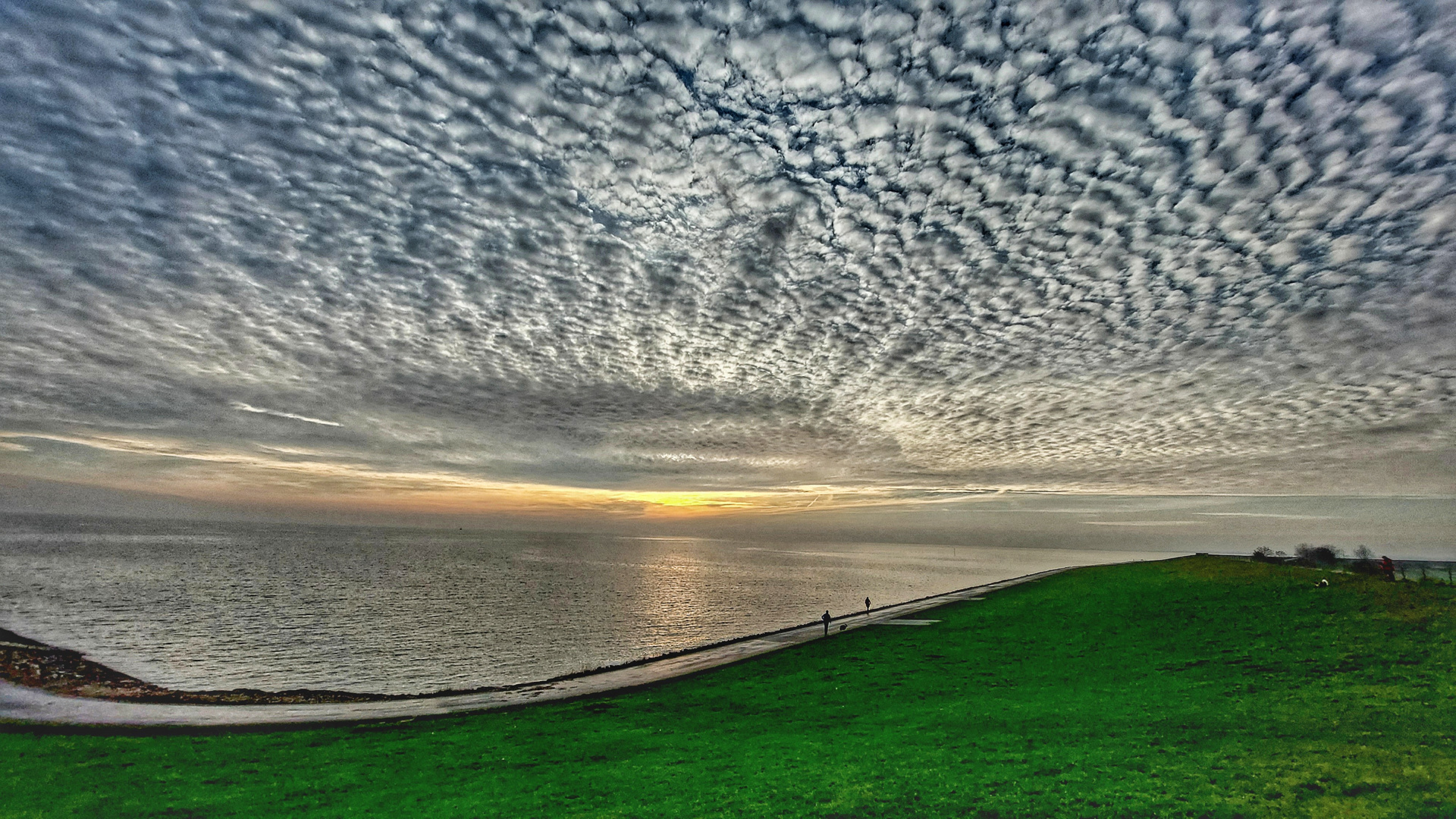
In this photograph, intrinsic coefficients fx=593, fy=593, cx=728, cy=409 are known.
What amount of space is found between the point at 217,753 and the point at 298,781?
5084 mm

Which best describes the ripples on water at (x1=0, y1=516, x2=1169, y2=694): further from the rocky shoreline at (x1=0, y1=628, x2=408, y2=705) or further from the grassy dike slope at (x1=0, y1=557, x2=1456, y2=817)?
the grassy dike slope at (x1=0, y1=557, x2=1456, y2=817)

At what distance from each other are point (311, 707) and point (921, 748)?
28.6 metres

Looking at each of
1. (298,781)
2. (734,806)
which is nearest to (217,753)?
(298,781)

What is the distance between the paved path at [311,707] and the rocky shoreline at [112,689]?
1240 mm

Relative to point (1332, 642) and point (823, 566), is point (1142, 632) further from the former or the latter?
point (823, 566)

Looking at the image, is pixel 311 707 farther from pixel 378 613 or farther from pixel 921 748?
pixel 378 613

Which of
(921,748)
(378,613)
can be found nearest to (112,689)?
(378,613)

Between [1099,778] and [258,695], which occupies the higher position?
[1099,778]

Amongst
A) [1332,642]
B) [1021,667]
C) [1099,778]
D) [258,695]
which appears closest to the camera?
[1099,778]

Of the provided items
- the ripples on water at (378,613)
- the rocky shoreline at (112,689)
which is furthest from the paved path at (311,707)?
the ripples on water at (378,613)

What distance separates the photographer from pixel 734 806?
586 inches

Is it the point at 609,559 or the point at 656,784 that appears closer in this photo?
the point at 656,784

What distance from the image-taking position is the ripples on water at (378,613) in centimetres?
4078

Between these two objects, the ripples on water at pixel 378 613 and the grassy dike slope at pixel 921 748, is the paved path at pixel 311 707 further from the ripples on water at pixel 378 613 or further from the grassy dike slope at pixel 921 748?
the ripples on water at pixel 378 613
